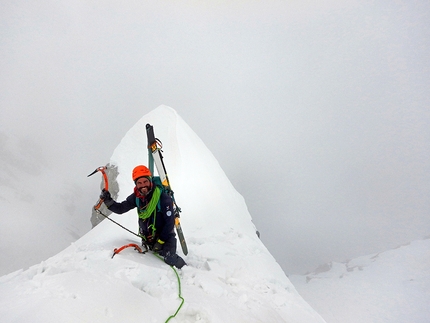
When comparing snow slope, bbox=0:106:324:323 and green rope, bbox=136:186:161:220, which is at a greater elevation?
green rope, bbox=136:186:161:220

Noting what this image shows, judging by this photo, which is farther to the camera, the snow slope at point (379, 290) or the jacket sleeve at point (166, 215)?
the snow slope at point (379, 290)

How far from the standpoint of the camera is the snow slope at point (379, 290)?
91.8ft

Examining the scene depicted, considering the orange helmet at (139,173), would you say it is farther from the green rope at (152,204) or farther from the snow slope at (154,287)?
the snow slope at (154,287)

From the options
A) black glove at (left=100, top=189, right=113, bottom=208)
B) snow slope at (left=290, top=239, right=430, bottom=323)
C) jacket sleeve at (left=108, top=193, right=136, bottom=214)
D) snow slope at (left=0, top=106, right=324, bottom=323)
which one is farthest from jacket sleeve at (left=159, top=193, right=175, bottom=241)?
snow slope at (left=290, top=239, right=430, bottom=323)

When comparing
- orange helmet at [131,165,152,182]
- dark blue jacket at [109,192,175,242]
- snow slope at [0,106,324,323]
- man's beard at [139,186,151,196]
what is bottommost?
snow slope at [0,106,324,323]

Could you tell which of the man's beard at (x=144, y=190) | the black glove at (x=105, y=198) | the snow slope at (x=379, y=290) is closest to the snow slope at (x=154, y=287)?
the black glove at (x=105, y=198)

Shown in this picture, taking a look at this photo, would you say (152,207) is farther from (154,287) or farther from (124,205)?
(154,287)

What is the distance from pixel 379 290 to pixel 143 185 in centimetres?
4617

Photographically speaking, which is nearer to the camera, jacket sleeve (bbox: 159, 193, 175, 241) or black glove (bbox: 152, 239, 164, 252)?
jacket sleeve (bbox: 159, 193, 175, 241)

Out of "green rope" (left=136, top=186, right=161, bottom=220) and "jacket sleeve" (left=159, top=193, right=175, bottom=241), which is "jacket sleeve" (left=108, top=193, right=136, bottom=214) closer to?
"green rope" (left=136, top=186, right=161, bottom=220)

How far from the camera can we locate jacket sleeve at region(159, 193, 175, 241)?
4.50m

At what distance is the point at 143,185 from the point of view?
169 inches

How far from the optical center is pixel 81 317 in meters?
2.37

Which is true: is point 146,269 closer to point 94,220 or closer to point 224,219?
point 224,219
